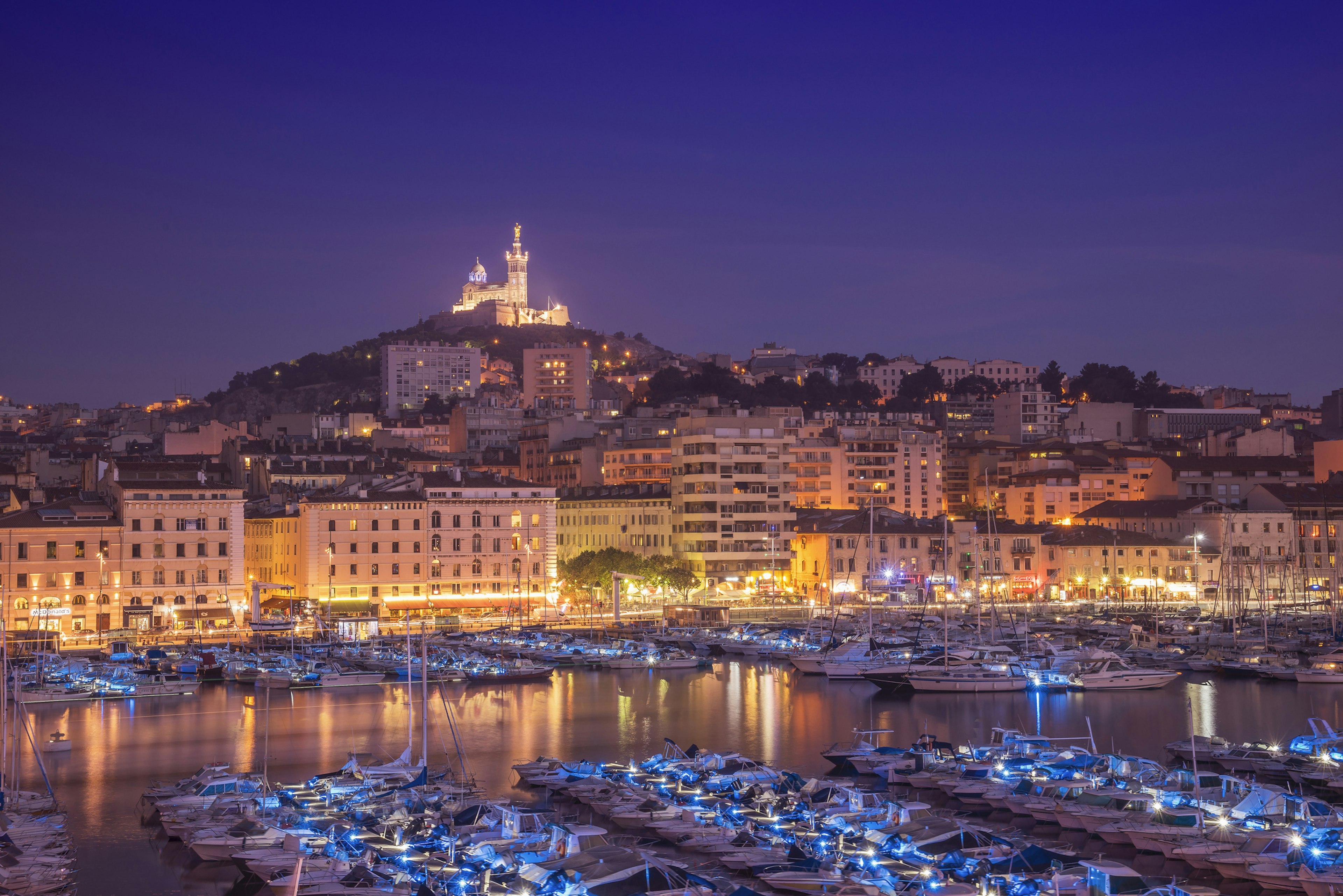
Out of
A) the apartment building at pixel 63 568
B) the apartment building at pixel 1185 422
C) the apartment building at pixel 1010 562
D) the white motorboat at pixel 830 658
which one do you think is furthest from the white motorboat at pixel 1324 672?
the apartment building at pixel 1185 422

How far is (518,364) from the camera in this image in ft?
556

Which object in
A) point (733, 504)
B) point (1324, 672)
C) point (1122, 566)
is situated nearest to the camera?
point (1324, 672)

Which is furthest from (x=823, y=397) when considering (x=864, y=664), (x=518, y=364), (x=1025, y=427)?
(x=864, y=664)

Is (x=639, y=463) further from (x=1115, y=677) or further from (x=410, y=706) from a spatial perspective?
(x=410, y=706)

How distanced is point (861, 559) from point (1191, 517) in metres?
19.4

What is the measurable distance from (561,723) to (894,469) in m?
59.8

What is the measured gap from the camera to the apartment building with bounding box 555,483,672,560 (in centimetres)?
7294

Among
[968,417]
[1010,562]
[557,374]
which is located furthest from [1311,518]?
[557,374]

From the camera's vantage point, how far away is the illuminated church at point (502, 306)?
184750 mm

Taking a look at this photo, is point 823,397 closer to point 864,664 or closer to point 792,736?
point 864,664

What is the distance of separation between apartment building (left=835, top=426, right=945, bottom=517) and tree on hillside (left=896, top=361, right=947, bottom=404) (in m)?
42.5

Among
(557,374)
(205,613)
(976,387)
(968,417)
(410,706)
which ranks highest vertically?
(557,374)

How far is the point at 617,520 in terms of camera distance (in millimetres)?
74250

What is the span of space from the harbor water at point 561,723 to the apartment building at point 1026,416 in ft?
247
